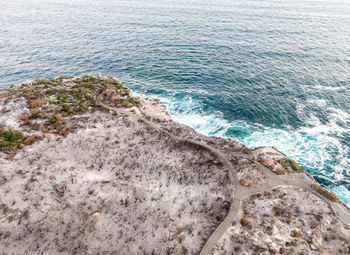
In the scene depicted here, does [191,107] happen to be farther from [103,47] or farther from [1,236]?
[103,47]

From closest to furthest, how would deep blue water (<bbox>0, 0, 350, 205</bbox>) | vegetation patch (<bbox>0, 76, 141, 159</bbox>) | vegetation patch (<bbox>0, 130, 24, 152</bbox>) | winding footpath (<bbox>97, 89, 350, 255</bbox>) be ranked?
winding footpath (<bbox>97, 89, 350, 255</bbox>) < vegetation patch (<bbox>0, 130, 24, 152</bbox>) < vegetation patch (<bbox>0, 76, 141, 159</bbox>) < deep blue water (<bbox>0, 0, 350, 205</bbox>)

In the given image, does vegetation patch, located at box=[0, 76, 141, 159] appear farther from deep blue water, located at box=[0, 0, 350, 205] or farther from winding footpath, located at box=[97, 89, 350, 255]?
winding footpath, located at box=[97, 89, 350, 255]

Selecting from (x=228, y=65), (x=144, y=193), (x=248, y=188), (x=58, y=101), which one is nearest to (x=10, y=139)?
(x=58, y=101)

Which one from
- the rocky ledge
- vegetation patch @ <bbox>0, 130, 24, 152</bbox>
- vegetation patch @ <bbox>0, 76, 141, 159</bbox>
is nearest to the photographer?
the rocky ledge

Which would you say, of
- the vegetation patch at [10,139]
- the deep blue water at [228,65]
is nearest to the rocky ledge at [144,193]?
the vegetation patch at [10,139]

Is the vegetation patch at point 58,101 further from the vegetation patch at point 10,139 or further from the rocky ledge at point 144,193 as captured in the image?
the rocky ledge at point 144,193

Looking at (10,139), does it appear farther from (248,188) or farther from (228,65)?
(228,65)

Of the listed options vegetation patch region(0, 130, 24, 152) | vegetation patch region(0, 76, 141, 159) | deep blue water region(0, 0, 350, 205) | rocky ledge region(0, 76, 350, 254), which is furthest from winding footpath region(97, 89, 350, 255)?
vegetation patch region(0, 130, 24, 152)
